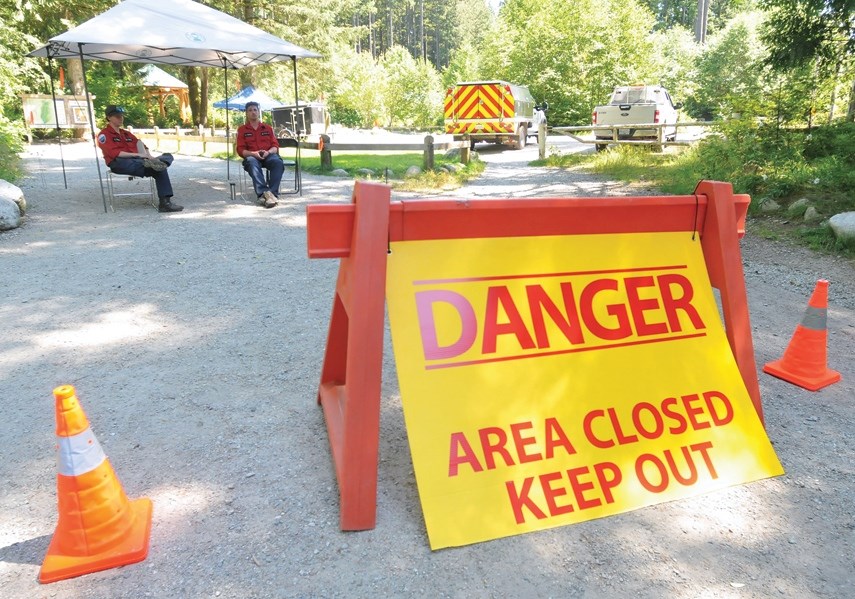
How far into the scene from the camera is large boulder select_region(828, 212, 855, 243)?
6.75 metres

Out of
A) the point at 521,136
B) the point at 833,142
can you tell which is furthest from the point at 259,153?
the point at 521,136

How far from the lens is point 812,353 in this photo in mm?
3795

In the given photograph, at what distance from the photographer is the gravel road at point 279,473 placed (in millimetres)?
2182

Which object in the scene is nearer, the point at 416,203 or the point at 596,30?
the point at 416,203

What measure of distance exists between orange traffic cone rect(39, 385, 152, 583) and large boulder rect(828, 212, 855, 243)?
752 cm

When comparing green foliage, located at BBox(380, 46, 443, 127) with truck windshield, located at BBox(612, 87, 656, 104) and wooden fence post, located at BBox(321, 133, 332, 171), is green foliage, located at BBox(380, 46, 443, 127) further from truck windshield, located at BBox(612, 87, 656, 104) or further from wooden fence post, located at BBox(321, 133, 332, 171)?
wooden fence post, located at BBox(321, 133, 332, 171)

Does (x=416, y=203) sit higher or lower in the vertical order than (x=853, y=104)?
lower

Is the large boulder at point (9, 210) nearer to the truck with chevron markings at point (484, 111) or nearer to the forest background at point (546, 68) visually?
the forest background at point (546, 68)

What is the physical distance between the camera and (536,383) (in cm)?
267

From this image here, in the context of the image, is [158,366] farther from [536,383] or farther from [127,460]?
[536,383]

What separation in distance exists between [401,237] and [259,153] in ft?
27.0

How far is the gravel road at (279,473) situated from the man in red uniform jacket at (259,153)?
4244mm

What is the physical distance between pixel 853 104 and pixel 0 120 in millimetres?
A: 17481

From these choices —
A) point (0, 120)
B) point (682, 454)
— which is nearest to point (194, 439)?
point (682, 454)
